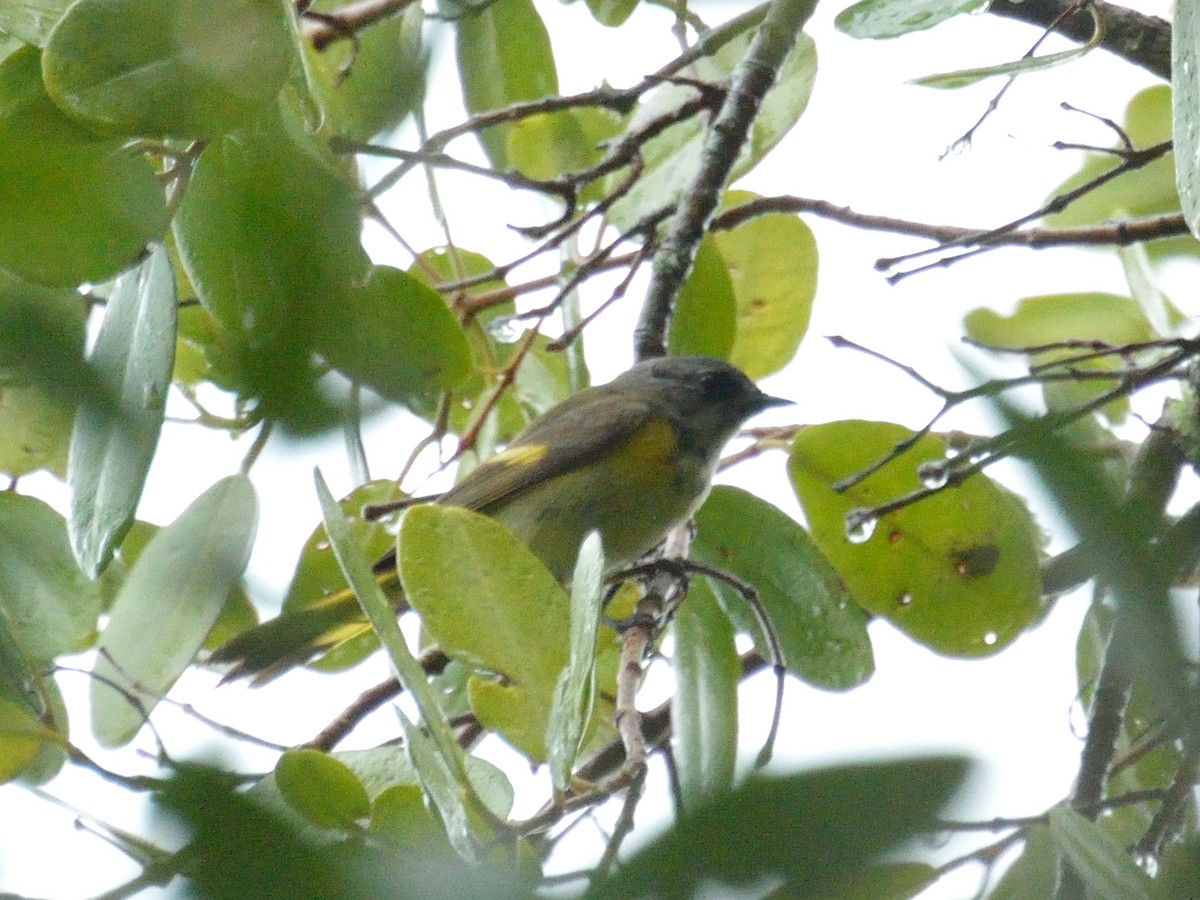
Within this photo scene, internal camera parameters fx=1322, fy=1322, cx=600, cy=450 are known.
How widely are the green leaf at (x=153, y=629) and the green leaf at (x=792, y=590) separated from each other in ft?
3.02

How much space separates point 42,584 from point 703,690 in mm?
1030

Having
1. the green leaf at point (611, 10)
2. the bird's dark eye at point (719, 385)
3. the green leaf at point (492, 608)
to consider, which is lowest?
the green leaf at point (492, 608)

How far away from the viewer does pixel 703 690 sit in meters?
1.77

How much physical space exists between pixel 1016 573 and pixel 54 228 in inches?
67.2

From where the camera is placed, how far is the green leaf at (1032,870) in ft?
4.16

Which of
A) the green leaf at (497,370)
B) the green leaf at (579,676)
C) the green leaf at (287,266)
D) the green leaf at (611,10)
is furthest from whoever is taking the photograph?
the green leaf at (497,370)

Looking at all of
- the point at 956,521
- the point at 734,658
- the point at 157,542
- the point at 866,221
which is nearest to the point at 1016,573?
the point at 956,521

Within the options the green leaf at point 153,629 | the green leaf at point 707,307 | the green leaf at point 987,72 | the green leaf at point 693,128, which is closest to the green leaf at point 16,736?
the green leaf at point 153,629

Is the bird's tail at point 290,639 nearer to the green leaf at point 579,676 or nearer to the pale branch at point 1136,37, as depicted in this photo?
the green leaf at point 579,676

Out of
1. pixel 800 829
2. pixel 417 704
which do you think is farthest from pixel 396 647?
pixel 800 829

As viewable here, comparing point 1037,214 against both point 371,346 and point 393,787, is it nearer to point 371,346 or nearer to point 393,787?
point 393,787

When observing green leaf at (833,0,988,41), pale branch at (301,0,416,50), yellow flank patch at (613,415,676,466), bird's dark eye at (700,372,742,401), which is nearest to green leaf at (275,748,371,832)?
green leaf at (833,0,988,41)

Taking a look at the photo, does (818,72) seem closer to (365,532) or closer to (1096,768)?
(365,532)

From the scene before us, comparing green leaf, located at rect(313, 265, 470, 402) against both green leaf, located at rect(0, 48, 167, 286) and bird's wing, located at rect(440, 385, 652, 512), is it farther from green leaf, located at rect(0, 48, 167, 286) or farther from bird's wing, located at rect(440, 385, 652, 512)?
bird's wing, located at rect(440, 385, 652, 512)
